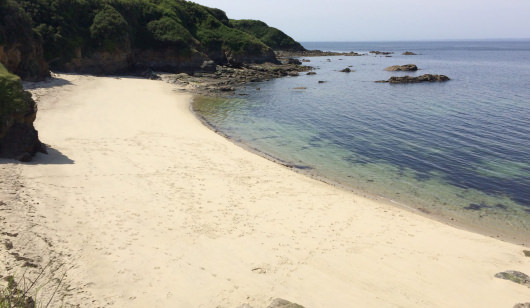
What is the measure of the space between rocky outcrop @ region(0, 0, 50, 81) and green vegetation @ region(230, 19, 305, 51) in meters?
95.1

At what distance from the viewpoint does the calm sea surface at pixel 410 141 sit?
16.6m

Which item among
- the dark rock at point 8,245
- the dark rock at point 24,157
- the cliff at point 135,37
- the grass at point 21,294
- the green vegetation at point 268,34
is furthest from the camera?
the green vegetation at point 268,34

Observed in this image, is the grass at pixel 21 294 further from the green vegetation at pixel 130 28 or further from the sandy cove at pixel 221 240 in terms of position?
the green vegetation at pixel 130 28

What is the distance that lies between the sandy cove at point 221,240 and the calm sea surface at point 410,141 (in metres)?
2.55

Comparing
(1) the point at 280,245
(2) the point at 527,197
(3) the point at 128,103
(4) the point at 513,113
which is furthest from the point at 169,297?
(4) the point at 513,113

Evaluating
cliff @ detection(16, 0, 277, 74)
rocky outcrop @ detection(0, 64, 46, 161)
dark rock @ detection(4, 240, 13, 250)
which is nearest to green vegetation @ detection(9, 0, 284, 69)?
cliff @ detection(16, 0, 277, 74)

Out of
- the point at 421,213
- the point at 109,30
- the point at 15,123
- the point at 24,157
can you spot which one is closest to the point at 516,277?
the point at 421,213

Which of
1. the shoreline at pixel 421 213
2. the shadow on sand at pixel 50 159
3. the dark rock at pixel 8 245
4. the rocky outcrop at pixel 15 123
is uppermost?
the rocky outcrop at pixel 15 123

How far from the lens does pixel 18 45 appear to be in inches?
1209

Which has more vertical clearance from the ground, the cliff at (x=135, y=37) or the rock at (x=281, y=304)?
the cliff at (x=135, y=37)

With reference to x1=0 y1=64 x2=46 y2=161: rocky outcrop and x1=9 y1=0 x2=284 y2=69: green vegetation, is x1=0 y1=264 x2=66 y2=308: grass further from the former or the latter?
x1=9 y1=0 x2=284 y2=69: green vegetation

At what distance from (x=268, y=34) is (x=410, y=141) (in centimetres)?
10695

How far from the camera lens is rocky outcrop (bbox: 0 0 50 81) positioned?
96.2 feet

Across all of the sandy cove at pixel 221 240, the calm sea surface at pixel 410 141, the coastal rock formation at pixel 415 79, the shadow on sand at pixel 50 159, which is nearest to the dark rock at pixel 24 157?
the shadow on sand at pixel 50 159
